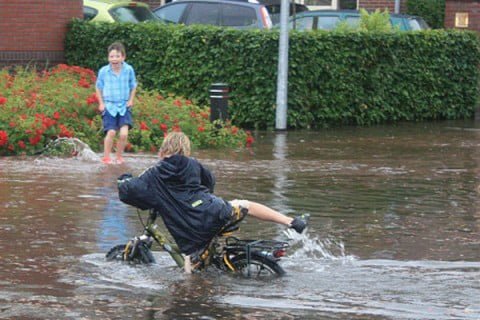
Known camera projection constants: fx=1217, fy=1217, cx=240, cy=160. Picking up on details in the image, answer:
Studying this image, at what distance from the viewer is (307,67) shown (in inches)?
816

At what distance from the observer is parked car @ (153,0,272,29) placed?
23.6 meters

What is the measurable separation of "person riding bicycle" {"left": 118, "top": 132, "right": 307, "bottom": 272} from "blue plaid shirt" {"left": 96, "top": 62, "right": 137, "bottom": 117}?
592cm

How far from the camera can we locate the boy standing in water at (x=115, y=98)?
14656 mm

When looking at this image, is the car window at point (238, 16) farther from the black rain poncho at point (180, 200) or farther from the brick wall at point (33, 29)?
the black rain poncho at point (180, 200)

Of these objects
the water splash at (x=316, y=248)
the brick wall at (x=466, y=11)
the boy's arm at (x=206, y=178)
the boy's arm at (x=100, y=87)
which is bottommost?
the water splash at (x=316, y=248)

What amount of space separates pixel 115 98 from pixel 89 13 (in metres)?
9.57

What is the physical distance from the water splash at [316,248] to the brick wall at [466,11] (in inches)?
655

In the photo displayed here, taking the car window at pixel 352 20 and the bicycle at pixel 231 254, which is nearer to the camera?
the bicycle at pixel 231 254

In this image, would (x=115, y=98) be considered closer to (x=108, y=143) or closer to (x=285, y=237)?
(x=108, y=143)

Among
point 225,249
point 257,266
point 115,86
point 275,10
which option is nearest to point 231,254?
point 225,249

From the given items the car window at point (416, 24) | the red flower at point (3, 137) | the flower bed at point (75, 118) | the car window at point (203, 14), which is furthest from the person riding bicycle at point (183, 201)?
the car window at point (416, 24)

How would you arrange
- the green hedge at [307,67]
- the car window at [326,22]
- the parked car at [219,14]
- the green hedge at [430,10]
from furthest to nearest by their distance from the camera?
the green hedge at [430,10]
the car window at [326,22]
the parked car at [219,14]
the green hedge at [307,67]

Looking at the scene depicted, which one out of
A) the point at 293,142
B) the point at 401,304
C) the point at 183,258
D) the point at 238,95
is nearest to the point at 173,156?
the point at 183,258

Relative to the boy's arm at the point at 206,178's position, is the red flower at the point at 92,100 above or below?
above
